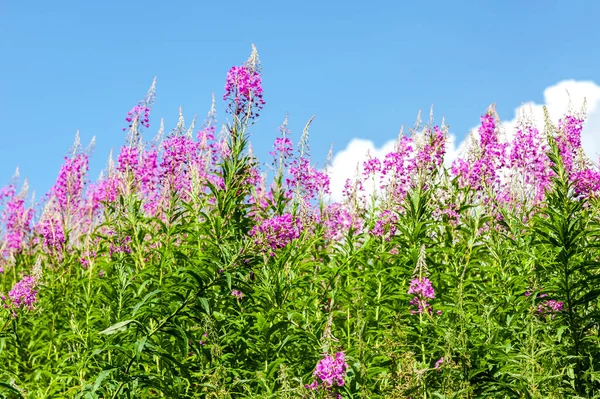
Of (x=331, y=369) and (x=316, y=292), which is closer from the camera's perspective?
(x=331, y=369)

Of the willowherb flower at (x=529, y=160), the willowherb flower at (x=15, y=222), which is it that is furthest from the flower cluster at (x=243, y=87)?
the willowherb flower at (x=15, y=222)

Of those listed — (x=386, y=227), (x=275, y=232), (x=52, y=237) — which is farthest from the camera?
Result: (x=52, y=237)

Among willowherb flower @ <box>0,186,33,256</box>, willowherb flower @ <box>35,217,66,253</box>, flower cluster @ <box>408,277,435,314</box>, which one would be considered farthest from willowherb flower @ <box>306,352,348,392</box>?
willowherb flower @ <box>0,186,33,256</box>

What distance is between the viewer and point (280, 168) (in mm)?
8117

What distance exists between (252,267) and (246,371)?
120 centimetres

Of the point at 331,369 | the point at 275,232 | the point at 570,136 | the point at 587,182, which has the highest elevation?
the point at 570,136

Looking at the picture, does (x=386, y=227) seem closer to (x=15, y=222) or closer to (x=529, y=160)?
(x=529, y=160)

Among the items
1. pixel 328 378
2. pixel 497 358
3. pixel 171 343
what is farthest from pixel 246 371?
Result: pixel 497 358

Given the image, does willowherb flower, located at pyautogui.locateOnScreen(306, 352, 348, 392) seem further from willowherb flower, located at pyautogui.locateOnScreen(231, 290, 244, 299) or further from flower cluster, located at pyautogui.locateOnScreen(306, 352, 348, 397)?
willowherb flower, located at pyautogui.locateOnScreen(231, 290, 244, 299)

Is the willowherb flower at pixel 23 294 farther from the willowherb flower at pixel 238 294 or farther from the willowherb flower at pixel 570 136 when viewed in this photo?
the willowherb flower at pixel 570 136

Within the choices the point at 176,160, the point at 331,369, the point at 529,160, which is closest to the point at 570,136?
the point at 529,160

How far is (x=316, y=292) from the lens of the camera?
6582 millimetres

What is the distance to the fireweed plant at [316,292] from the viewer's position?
16.1 ft

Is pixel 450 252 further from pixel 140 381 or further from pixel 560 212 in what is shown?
pixel 140 381
